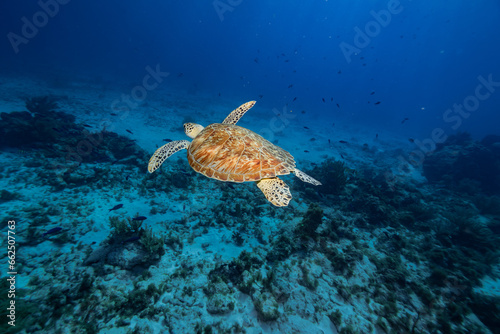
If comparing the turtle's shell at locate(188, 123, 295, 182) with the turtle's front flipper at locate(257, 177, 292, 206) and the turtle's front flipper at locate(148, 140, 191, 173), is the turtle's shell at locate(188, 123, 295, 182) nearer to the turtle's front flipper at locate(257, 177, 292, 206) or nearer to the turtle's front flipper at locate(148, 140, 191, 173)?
the turtle's front flipper at locate(257, 177, 292, 206)

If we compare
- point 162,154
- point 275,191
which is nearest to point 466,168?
point 275,191

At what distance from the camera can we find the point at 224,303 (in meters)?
3.51

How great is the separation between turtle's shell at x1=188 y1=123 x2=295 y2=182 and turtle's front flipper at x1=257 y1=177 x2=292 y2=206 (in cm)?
30

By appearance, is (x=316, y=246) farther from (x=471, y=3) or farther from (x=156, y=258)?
(x=471, y=3)

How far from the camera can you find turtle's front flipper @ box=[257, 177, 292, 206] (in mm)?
3793

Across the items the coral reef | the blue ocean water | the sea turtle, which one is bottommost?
the blue ocean water

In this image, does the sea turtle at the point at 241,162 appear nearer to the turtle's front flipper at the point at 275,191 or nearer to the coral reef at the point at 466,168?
the turtle's front flipper at the point at 275,191

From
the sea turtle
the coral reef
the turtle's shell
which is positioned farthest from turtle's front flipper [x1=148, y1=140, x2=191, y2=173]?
the coral reef

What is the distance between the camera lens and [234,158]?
431cm

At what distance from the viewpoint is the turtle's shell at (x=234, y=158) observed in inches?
161

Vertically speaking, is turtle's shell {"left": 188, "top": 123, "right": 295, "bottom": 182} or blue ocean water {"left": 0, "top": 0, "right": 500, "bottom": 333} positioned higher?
turtle's shell {"left": 188, "top": 123, "right": 295, "bottom": 182}

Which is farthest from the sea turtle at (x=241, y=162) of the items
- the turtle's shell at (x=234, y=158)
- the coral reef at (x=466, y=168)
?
the coral reef at (x=466, y=168)

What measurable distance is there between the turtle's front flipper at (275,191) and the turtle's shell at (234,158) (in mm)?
303

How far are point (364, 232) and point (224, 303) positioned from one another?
521cm
